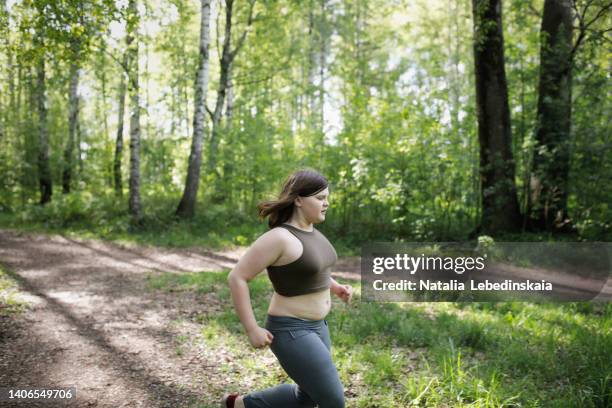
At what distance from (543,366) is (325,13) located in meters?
24.7

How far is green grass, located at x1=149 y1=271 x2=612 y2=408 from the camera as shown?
377 centimetres

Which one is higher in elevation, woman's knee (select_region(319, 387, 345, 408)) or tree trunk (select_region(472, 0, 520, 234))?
tree trunk (select_region(472, 0, 520, 234))

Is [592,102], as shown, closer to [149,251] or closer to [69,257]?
[149,251]

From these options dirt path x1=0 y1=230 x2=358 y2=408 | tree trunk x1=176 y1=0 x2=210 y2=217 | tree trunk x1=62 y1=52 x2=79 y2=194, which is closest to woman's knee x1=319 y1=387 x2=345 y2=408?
dirt path x1=0 y1=230 x2=358 y2=408

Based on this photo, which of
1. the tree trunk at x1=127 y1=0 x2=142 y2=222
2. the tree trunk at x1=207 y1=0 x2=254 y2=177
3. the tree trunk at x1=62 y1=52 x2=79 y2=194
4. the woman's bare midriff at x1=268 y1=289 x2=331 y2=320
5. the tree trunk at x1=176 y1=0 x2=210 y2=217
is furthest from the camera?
the tree trunk at x1=62 y1=52 x2=79 y2=194

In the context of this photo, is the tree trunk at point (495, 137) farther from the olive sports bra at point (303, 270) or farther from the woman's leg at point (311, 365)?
the woman's leg at point (311, 365)

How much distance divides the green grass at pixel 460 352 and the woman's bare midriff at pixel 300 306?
1.62m

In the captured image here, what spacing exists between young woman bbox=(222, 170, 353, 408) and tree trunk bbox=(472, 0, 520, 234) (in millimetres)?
8468

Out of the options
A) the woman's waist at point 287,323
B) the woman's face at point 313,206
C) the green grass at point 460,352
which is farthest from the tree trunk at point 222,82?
the woman's waist at point 287,323

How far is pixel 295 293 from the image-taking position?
8.43 ft

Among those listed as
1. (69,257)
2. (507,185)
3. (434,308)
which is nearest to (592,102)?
(507,185)

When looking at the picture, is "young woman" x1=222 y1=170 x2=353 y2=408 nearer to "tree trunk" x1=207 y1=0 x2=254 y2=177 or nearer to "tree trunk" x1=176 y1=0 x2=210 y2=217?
"tree trunk" x1=176 y1=0 x2=210 y2=217

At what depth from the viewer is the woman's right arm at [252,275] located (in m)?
2.36

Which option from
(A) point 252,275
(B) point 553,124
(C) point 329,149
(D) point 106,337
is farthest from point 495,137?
(A) point 252,275
